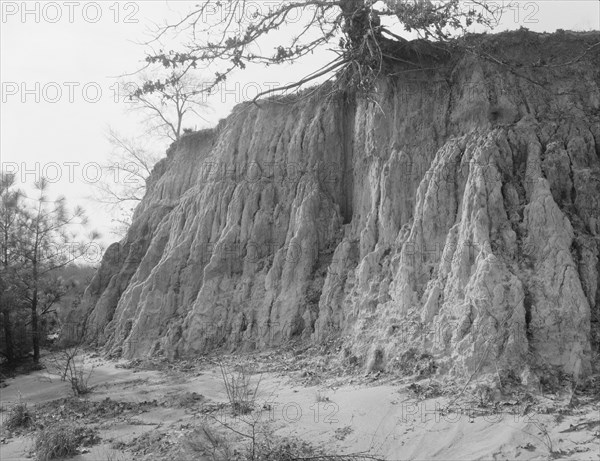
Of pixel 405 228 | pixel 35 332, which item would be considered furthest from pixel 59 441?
pixel 35 332

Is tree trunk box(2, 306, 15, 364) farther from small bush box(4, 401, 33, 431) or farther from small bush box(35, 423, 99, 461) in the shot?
small bush box(35, 423, 99, 461)

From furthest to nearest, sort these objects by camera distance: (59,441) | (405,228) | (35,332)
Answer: (35,332) → (405,228) → (59,441)

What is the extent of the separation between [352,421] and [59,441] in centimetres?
401

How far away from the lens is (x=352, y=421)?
828 cm

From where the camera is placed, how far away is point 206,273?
14000mm

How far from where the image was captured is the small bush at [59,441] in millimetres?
8680

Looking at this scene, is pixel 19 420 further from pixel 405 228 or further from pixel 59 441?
pixel 405 228

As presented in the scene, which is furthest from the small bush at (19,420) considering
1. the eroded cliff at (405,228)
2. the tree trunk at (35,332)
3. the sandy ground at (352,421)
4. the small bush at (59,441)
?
the tree trunk at (35,332)

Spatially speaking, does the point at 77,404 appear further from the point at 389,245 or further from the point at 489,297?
the point at 489,297

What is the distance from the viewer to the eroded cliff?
887 cm

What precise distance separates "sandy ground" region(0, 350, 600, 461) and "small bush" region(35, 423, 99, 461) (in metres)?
0.19

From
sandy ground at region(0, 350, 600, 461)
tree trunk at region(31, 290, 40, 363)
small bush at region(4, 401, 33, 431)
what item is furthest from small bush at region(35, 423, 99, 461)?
tree trunk at region(31, 290, 40, 363)

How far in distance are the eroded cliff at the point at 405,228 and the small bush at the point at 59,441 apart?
13.2 ft

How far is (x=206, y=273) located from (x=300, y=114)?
4359 millimetres
